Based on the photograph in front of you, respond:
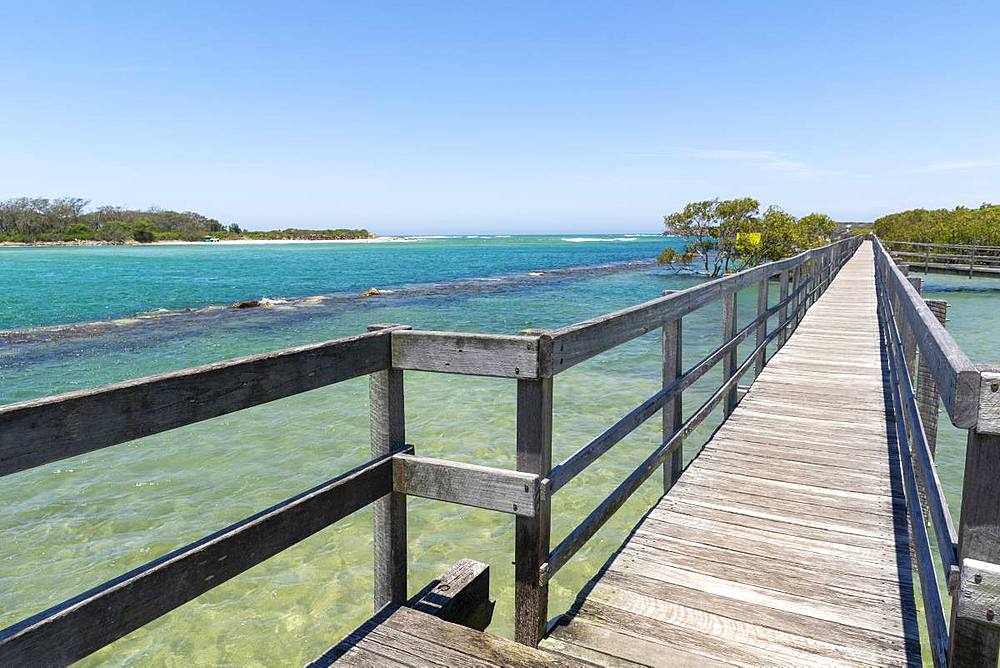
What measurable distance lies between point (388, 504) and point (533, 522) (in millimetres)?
600

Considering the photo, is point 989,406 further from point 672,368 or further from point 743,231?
point 743,231

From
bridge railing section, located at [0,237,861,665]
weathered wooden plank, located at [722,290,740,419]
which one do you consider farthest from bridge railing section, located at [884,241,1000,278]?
bridge railing section, located at [0,237,861,665]

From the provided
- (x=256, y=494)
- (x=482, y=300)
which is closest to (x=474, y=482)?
(x=256, y=494)

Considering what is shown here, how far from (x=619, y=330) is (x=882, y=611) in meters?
1.80

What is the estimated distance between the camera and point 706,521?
159 inches

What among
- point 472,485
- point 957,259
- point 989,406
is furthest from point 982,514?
point 957,259

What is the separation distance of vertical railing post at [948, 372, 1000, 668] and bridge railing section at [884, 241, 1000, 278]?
34547 mm

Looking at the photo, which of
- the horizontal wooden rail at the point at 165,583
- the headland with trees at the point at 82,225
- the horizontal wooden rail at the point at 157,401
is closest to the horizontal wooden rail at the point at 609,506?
the horizontal wooden rail at the point at 165,583

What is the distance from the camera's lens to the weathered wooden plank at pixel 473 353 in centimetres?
248

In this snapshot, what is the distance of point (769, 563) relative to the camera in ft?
11.5

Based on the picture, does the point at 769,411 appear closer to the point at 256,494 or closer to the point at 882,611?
the point at 882,611

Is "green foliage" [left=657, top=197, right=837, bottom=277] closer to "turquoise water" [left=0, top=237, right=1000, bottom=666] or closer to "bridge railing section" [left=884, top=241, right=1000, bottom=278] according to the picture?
"bridge railing section" [left=884, top=241, right=1000, bottom=278]

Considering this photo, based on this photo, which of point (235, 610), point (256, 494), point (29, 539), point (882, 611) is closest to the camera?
point (882, 611)

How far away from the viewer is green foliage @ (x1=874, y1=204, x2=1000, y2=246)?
122 feet
